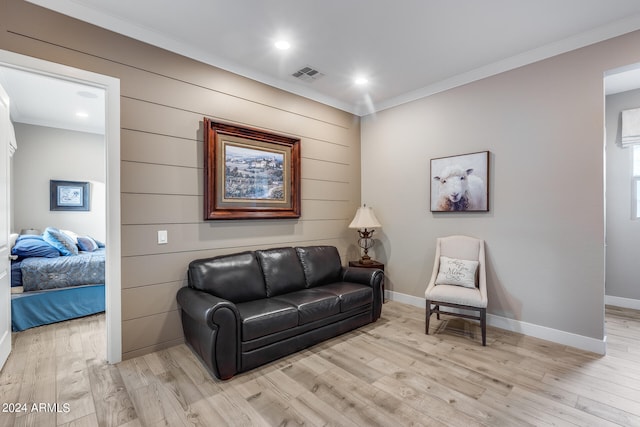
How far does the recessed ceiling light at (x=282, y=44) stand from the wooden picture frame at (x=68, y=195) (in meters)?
4.91

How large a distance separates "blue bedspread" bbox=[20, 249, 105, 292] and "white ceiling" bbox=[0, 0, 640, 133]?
2.15 m

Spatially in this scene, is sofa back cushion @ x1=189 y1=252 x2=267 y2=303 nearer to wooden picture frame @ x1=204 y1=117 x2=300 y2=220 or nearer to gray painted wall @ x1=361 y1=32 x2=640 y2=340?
wooden picture frame @ x1=204 y1=117 x2=300 y2=220

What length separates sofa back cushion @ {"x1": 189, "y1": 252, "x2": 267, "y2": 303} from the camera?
2.81 metres

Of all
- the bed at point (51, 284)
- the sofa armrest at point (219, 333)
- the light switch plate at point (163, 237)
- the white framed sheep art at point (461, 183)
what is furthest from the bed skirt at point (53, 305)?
the white framed sheep art at point (461, 183)

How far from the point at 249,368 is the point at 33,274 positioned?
2896 millimetres

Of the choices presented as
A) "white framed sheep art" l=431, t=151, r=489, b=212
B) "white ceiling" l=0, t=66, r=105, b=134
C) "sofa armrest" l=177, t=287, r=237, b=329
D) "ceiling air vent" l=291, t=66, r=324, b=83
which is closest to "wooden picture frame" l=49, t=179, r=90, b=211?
"white ceiling" l=0, t=66, r=105, b=134

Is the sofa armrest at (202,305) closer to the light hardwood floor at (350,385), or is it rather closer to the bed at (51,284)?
the light hardwood floor at (350,385)

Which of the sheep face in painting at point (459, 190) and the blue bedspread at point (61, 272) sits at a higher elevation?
the sheep face in painting at point (459, 190)

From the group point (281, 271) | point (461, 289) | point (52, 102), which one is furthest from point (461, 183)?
point (52, 102)

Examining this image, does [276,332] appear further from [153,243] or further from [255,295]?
[153,243]

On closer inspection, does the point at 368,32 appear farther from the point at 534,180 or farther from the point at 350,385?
the point at 350,385

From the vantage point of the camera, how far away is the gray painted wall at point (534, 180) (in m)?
2.78

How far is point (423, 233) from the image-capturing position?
13.2 feet

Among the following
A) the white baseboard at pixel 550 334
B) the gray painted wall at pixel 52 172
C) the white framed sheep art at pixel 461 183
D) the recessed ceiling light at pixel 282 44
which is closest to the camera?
the white baseboard at pixel 550 334
